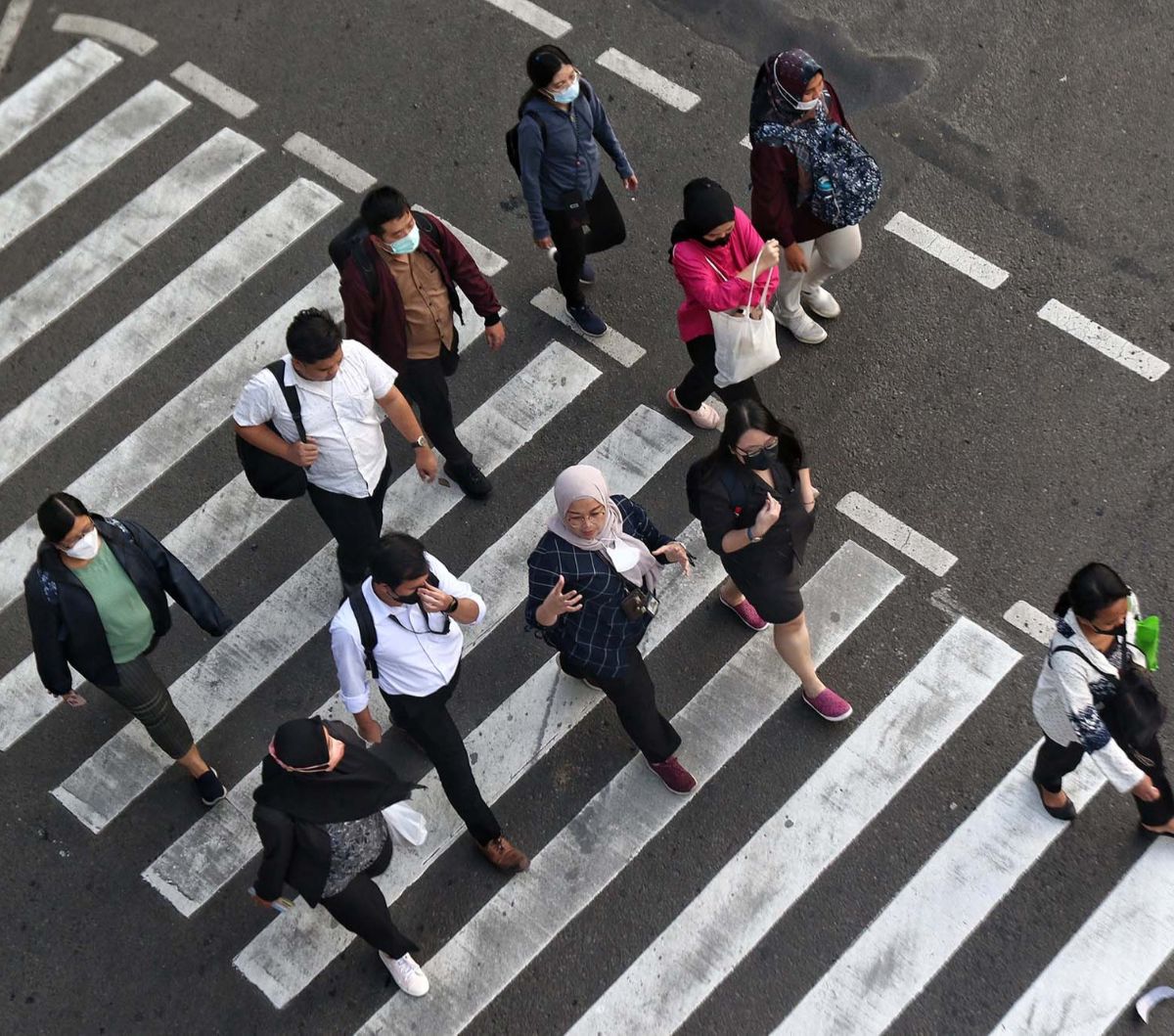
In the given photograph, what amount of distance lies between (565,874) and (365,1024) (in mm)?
1189

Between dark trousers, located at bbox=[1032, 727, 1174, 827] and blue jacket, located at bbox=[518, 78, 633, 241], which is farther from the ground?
blue jacket, located at bbox=[518, 78, 633, 241]

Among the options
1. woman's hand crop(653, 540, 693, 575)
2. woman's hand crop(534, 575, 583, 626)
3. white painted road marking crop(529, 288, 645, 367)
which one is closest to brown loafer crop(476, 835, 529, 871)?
woman's hand crop(534, 575, 583, 626)

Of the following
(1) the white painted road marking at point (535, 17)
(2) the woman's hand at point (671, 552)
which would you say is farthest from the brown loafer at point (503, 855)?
(1) the white painted road marking at point (535, 17)

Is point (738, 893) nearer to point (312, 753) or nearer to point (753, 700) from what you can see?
point (753, 700)

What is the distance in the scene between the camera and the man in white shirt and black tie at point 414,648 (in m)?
5.50

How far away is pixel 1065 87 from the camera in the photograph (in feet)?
30.5

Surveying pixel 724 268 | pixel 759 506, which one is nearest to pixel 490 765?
pixel 759 506

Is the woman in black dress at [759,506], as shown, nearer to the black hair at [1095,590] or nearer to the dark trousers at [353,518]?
the black hair at [1095,590]

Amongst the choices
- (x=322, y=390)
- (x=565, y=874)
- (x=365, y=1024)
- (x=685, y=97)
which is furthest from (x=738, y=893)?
(x=685, y=97)

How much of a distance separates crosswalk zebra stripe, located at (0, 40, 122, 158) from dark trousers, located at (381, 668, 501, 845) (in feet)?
20.8

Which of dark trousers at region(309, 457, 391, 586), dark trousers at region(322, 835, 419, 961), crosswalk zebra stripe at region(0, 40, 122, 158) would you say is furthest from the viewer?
crosswalk zebra stripe at region(0, 40, 122, 158)

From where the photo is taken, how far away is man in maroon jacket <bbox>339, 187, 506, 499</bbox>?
6480mm

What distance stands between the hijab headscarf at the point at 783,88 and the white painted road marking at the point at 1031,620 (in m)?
2.92

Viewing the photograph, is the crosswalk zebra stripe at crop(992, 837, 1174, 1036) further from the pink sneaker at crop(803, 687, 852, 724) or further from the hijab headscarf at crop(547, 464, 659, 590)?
the hijab headscarf at crop(547, 464, 659, 590)
